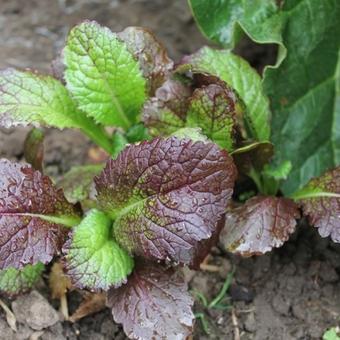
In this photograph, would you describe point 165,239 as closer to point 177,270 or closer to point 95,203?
point 177,270

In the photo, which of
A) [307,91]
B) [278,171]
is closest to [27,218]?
[278,171]

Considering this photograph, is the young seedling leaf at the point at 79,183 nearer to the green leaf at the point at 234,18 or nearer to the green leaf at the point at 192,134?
the green leaf at the point at 192,134

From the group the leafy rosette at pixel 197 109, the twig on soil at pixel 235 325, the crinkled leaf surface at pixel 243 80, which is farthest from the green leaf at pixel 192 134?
the twig on soil at pixel 235 325

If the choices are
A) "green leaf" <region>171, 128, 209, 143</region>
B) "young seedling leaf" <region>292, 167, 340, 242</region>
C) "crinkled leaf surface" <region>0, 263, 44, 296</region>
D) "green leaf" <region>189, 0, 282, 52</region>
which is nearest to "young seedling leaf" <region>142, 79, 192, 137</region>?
"green leaf" <region>171, 128, 209, 143</region>

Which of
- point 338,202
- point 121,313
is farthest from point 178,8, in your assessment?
point 121,313

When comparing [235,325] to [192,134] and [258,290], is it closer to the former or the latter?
[258,290]

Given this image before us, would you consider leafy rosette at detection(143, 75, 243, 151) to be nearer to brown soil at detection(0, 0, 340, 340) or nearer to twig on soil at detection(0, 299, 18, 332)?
brown soil at detection(0, 0, 340, 340)

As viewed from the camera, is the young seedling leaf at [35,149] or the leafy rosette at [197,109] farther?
the young seedling leaf at [35,149]
